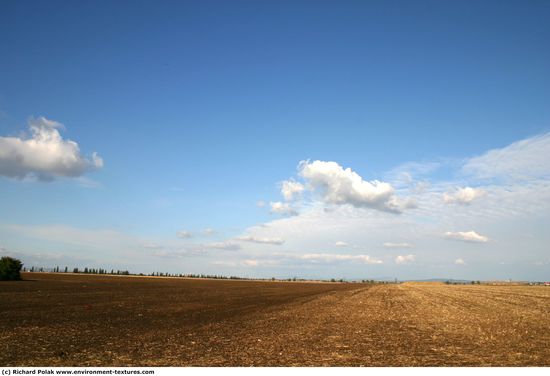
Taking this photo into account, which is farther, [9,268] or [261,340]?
[9,268]

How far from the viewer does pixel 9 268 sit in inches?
2625

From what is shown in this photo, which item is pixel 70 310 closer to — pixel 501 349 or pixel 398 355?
pixel 398 355

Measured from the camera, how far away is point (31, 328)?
17875 millimetres

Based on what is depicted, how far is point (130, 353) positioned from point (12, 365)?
318 centimetres

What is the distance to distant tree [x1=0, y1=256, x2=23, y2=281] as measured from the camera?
66562 millimetres

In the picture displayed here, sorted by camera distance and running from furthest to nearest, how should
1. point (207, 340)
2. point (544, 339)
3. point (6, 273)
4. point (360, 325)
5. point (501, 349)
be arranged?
point (6, 273), point (360, 325), point (544, 339), point (207, 340), point (501, 349)

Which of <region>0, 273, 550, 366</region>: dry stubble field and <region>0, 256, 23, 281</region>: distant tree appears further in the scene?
<region>0, 256, 23, 281</region>: distant tree

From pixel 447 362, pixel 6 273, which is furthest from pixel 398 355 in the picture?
pixel 6 273

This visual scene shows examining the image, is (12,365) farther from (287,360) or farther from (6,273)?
(6,273)

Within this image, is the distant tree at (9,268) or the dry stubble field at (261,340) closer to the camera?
the dry stubble field at (261,340)

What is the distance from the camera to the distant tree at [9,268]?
66.6m

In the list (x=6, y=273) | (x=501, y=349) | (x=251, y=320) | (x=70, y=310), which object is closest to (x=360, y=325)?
(x=251, y=320)

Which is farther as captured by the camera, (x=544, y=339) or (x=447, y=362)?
(x=544, y=339)
